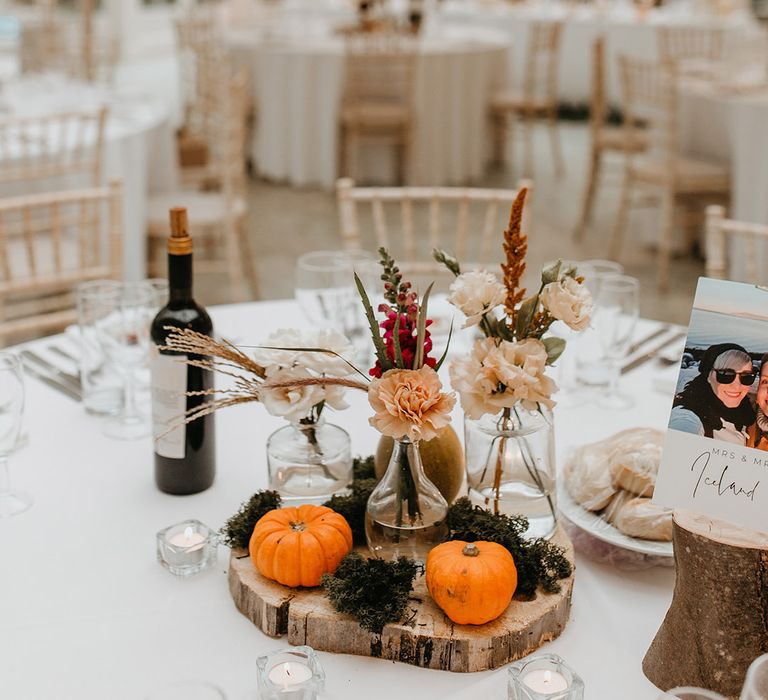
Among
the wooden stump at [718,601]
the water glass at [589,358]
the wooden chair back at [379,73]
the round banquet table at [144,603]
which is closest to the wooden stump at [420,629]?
the round banquet table at [144,603]

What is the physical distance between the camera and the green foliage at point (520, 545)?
1067mm

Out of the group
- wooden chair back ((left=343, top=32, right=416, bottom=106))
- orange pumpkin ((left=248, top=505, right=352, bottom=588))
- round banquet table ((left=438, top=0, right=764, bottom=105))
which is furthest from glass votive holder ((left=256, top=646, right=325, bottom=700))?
round banquet table ((left=438, top=0, right=764, bottom=105))

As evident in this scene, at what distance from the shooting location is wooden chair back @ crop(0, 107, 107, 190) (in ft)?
11.1

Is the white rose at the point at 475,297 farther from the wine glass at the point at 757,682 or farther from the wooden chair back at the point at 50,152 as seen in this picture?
the wooden chair back at the point at 50,152

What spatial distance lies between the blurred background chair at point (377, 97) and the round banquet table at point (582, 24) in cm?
272

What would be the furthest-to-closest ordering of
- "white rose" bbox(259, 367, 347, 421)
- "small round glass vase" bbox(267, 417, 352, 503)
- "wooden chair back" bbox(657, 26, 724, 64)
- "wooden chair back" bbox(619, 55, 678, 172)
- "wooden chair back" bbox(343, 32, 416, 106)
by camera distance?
"wooden chair back" bbox(657, 26, 724, 64) < "wooden chair back" bbox(343, 32, 416, 106) < "wooden chair back" bbox(619, 55, 678, 172) < "small round glass vase" bbox(267, 417, 352, 503) < "white rose" bbox(259, 367, 347, 421)

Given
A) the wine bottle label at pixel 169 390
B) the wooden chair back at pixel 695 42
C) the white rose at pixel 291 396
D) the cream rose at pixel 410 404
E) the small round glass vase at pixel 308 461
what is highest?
the wooden chair back at pixel 695 42

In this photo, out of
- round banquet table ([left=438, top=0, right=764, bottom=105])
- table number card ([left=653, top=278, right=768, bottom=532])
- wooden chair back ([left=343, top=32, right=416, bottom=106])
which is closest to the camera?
table number card ([left=653, top=278, right=768, bottom=532])

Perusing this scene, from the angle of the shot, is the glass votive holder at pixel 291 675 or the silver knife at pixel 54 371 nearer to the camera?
the glass votive holder at pixel 291 675

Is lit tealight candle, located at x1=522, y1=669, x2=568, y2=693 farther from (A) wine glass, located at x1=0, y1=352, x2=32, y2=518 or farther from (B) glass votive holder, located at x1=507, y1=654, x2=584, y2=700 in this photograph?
(A) wine glass, located at x1=0, y1=352, x2=32, y2=518

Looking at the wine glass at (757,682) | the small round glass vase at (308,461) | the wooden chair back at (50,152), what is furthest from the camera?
the wooden chair back at (50,152)

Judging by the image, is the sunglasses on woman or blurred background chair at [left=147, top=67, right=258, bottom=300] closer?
the sunglasses on woman

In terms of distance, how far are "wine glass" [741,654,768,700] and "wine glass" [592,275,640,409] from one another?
0.93 m

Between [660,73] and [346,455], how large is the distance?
4.00 meters
